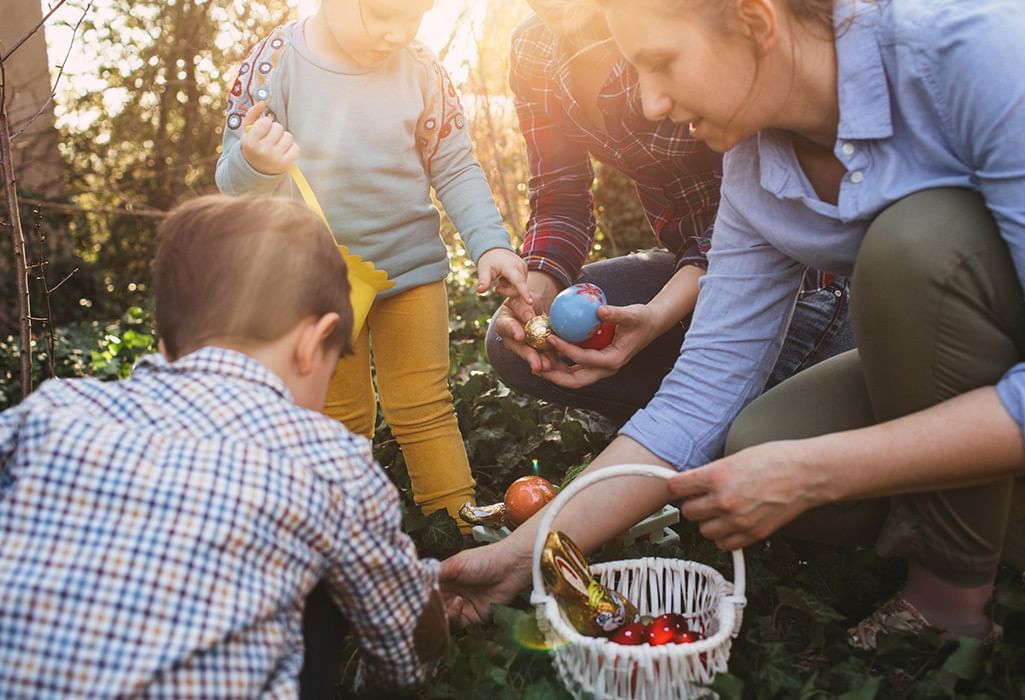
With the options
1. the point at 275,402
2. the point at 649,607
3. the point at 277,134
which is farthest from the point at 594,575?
the point at 277,134

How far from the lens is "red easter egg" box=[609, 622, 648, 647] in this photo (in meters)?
1.56

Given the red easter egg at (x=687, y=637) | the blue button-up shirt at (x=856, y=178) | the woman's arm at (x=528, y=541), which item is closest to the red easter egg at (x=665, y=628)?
the red easter egg at (x=687, y=637)

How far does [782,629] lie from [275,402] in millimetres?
1060

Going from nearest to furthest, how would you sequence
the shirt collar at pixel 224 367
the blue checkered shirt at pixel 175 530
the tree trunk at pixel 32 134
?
the blue checkered shirt at pixel 175 530, the shirt collar at pixel 224 367, the tree trunk at pixel 32 134

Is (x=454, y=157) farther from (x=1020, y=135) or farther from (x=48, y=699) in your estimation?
(x=48, y=699)

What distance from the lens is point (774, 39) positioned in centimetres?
152

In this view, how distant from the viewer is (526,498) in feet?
6.97

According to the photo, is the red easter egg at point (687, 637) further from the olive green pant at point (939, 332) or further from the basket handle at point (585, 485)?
the olive green pant at point (939, 332)

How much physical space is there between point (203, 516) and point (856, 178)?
45.3 inches

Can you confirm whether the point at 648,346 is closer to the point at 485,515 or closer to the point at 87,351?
the point at 485,515

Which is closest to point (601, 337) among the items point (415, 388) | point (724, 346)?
point (724, 346)

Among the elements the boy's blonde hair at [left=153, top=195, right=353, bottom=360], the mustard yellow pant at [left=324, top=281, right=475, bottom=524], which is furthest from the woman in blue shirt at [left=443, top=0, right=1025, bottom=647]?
the mustard yellow pant at [left=324, top=281, right=475, bottom=524]

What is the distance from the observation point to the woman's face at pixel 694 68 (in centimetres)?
152

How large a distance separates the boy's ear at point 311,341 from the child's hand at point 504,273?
2.80 ft
